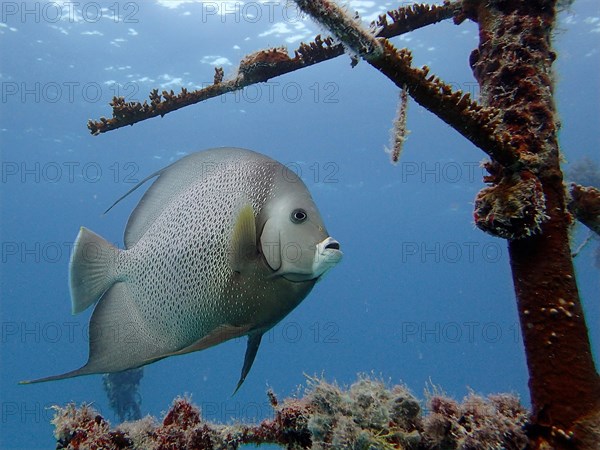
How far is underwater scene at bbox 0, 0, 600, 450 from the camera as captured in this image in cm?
186

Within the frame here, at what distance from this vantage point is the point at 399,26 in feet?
9.11

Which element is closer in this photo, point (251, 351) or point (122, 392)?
point (251, 351)

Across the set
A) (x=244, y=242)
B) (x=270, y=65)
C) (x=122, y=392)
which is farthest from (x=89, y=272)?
(x=122, y=392)

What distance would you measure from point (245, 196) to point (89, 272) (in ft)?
2.86

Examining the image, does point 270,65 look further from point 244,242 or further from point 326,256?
point 326,256

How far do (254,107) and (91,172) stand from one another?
2929 cm

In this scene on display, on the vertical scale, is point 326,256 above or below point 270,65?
below

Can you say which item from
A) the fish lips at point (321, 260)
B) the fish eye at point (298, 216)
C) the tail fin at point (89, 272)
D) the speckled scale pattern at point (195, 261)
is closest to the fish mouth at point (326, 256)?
the fish lips at point (321, 260)

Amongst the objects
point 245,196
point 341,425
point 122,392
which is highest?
point 245,196

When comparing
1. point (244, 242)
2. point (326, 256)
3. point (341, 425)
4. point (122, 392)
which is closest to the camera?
point (326, 256)

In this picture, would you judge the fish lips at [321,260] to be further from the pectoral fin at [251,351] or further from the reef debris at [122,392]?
the reef debris at [122,392]

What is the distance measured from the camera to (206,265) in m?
1.87

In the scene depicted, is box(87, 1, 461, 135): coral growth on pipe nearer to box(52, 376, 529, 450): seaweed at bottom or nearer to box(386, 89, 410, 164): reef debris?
box(386, 89, 410, 164): reef debris

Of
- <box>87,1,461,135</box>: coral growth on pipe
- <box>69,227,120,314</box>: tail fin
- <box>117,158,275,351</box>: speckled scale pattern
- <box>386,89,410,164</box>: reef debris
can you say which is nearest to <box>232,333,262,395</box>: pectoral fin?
<box>117,158,275,351</box>: speckled scale pattern
